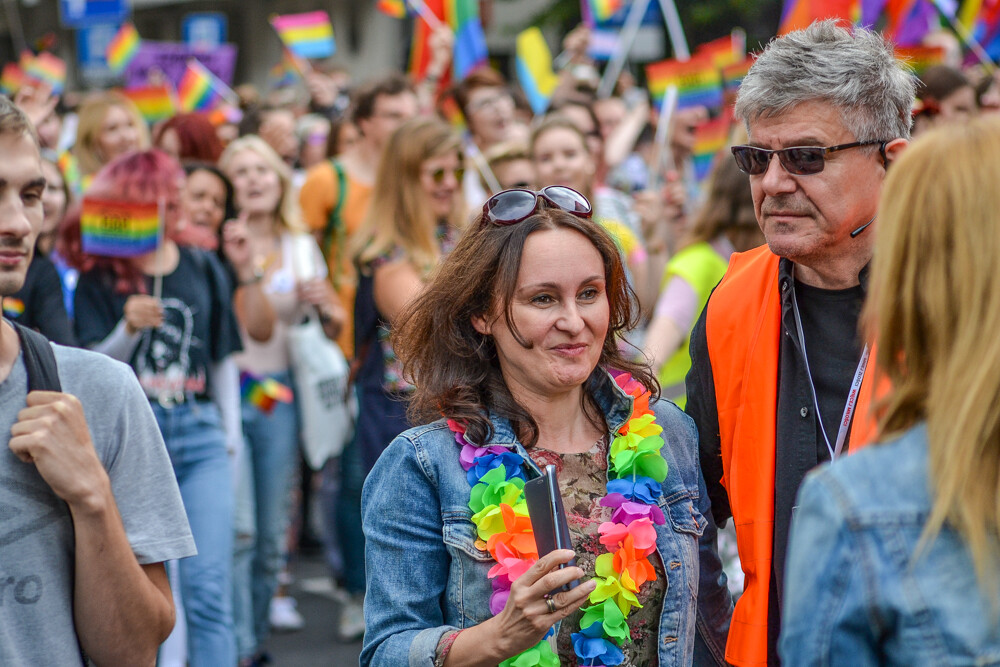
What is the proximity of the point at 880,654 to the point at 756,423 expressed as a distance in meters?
1.26

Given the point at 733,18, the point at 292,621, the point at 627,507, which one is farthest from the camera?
the point at 733,18

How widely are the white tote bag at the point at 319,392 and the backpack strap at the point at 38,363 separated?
11.6 ft

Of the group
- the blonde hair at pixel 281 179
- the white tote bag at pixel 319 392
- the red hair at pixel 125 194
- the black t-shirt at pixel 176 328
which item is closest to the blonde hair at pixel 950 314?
Result: the black t-shirt at pixel 176 328

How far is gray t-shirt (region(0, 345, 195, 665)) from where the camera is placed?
7.16ft

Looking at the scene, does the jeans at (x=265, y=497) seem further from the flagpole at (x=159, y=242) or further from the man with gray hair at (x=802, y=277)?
the man with gray hair at (x=802, y=277)

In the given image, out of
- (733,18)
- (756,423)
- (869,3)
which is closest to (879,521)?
(756,423)

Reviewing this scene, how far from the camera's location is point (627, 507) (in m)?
2.48

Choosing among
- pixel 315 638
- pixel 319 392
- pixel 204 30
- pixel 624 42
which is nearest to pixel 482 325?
pixel 319 392

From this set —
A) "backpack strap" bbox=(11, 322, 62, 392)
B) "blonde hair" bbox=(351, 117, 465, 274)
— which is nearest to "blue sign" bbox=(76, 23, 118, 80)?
"blonde hair" bbox=(351, 117, 465, 274)

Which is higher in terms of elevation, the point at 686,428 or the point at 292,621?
the point at 686,428

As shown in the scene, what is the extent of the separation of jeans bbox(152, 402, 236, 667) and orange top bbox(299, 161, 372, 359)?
170 cm

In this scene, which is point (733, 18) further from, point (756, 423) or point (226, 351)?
point (756, 423)

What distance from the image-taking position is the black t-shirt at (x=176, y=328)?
4664 mm

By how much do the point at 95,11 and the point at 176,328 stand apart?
26.5 feet
